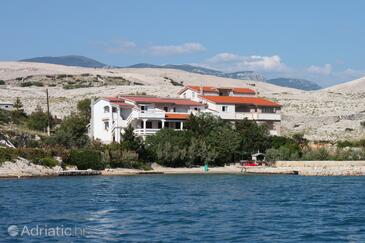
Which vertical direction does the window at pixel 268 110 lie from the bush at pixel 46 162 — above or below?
above

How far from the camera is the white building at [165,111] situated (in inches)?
3270

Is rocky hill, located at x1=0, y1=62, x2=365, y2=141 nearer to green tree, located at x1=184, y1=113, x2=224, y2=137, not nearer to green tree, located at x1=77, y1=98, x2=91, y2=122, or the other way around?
green tree, located at x1=77, y1=98, x2=91, y2=122

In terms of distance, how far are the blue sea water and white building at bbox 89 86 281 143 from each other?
2198 cm

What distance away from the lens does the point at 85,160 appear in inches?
2763

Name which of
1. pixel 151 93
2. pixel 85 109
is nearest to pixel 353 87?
pixel 151 93

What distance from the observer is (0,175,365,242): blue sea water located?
105ft

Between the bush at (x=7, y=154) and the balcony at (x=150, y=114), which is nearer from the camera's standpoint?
the bush at (x=7, y=154)

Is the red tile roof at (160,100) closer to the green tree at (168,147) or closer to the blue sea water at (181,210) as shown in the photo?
the green tree at (168,147)

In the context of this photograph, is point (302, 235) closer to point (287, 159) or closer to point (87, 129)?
point (287, 159)

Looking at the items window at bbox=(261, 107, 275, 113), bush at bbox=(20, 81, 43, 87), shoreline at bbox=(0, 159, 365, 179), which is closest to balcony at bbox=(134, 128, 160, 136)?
shoreline at bbox=(0, 159, 365, 179)

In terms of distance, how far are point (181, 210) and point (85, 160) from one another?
31.3m

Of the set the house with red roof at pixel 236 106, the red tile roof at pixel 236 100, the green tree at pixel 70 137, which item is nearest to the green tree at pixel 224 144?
the house with red roof at pixel 236 106

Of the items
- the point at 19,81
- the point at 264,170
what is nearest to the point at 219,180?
the point at 264,170

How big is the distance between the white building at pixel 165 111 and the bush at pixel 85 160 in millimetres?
11535
